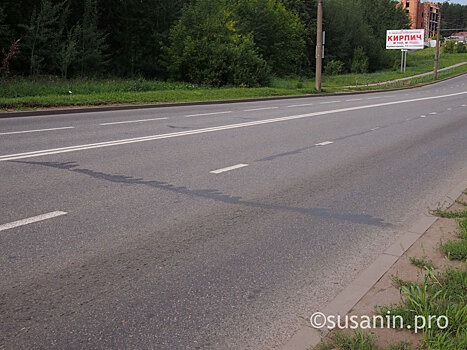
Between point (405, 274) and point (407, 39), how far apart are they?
81567mm

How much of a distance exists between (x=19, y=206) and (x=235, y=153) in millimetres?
4756

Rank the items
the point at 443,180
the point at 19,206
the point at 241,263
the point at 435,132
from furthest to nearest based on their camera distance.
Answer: the point at 435,132, the point at 443,180, the point at 19,206, the point at 241,263

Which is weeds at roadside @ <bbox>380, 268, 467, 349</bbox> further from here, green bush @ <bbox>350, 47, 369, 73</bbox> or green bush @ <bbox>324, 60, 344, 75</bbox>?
green bush @ <bbox>350, 47, 369, 73</bbox>

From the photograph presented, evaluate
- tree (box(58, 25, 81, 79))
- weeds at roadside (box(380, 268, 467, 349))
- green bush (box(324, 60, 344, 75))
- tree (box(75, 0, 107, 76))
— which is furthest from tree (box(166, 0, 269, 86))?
green bush (box(324, 60, 344, 75))

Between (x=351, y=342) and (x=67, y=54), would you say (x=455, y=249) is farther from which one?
(x=67, y=54)

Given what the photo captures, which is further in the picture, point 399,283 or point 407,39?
point 407,39

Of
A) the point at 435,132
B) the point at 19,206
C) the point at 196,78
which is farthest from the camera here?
the point at 196,78

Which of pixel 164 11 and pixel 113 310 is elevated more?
pixel 164 11

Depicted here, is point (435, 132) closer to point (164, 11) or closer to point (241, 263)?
point (241, 263)

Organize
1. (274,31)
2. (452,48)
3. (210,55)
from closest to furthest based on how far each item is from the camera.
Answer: (210,55), (274,31), (452,48)

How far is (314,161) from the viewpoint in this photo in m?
9.57

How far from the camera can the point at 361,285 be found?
13.5ft

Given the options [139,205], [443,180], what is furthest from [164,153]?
[443,180]

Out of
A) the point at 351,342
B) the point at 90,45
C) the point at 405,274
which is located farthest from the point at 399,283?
the point at 90,45
